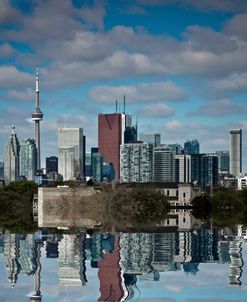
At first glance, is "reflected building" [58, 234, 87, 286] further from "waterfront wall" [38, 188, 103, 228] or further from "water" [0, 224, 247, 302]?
"waterfront wall" [38, 188, 103, 228]

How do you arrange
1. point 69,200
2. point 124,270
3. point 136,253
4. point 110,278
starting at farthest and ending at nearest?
point 69,200 → point 136,253 → point 124,270 → point 110,278

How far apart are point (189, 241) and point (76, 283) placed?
14.2 metres

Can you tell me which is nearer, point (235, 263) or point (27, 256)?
point (235, 263)

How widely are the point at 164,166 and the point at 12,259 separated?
162m

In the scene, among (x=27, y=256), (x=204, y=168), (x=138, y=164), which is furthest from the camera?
(x=138, y=164)

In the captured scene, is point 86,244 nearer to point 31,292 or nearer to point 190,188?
point 31,292

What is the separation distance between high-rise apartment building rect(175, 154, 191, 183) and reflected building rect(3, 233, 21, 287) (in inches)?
5913

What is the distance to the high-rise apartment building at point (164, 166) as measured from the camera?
595 ft

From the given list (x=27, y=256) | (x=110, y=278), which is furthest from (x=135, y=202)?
(x=110, y=278)

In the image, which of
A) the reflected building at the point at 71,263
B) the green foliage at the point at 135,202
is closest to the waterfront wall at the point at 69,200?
the green foliage at the point at 135,202

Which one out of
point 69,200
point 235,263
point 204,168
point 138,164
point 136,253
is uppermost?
point 138,164

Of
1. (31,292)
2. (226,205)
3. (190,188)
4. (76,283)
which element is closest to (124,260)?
(76,283)

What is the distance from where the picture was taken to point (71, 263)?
2225 centimetres

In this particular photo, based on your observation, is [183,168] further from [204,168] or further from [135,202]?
[135,202]
